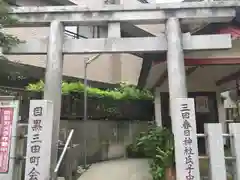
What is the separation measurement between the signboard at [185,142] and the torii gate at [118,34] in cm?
137

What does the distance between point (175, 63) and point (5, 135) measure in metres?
3.92

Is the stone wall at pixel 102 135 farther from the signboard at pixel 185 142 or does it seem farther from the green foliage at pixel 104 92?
the signboard at pixel 185 142

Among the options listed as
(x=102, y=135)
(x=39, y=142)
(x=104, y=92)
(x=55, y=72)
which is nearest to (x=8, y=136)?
(x=39, y=142)

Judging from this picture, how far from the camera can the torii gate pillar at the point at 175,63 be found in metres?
5.70

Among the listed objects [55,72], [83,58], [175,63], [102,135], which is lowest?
[102,135]

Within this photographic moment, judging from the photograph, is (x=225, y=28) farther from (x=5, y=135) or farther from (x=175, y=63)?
(x=5, y=135)

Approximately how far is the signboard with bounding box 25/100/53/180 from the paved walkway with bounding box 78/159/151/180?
3.23m

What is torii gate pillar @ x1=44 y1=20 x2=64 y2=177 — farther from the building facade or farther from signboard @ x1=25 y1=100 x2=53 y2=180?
the building facade

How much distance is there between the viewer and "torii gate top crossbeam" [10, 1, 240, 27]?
→ 6129mm

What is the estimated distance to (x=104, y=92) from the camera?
11.8 meters

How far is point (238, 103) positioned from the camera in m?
10.8

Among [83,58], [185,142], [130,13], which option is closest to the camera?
[185,142]

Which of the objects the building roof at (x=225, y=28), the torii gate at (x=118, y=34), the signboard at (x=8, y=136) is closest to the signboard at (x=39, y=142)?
the signboard at (x=8, y=136)

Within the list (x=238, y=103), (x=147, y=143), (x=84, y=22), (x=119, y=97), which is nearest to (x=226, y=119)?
(x=238, y=103)
